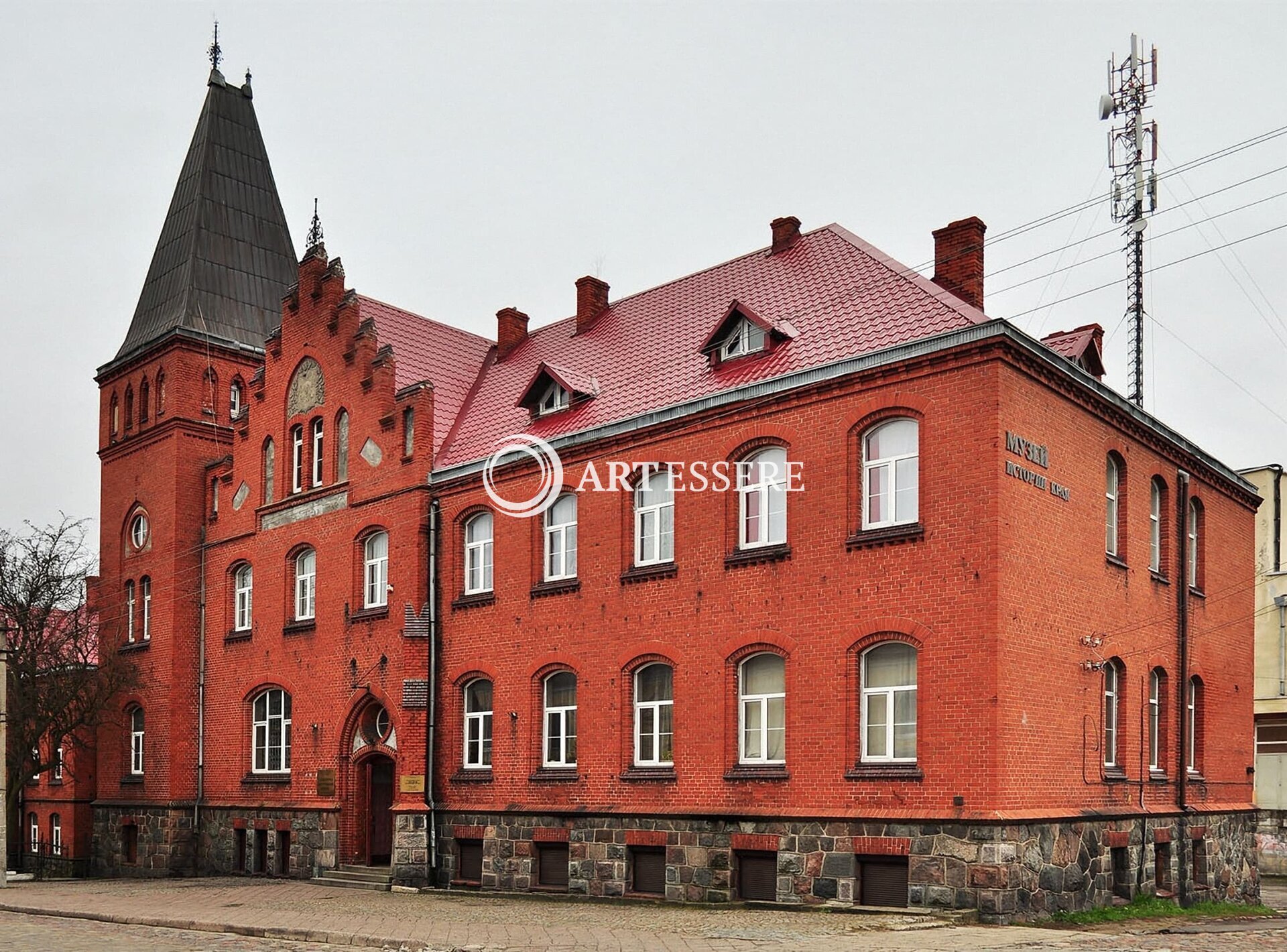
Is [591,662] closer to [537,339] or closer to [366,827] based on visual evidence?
[366,827]

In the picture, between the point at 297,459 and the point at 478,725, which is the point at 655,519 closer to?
the point at 478,725

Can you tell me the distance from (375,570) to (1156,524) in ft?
→ 48.7

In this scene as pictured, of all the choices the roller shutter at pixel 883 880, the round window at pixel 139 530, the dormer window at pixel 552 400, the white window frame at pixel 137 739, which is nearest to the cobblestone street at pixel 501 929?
the roller shutter at pixel 883 880

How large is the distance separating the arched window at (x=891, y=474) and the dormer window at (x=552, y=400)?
24.8 feet

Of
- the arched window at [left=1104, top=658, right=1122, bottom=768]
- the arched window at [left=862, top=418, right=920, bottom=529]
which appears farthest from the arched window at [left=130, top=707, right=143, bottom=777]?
the arched window at [left=1104, top=658, right=1122, bottom=768]

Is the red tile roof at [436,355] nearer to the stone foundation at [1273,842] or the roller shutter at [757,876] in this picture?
the roller shutter at [757,876]

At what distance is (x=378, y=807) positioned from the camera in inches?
1139

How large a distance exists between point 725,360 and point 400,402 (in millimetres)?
7326

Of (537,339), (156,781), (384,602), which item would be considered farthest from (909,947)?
(156,781)

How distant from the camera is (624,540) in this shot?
2436cm

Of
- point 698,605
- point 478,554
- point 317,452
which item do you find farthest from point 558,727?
point 317,452

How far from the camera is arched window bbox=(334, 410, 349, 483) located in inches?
1169

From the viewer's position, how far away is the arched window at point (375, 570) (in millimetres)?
28719

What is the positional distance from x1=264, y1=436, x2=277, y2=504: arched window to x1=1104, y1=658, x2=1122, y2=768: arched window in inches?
711
